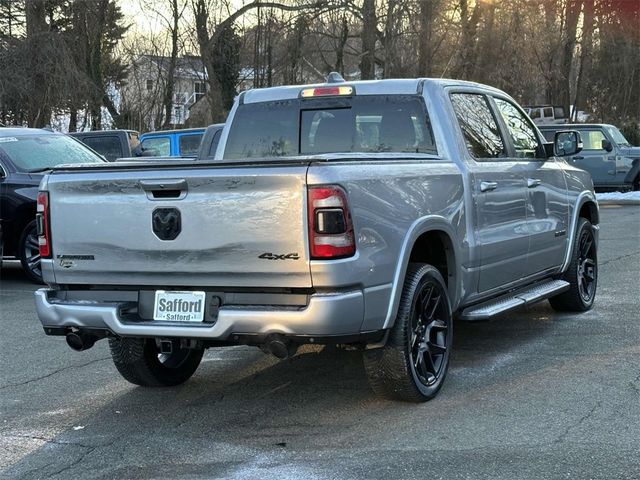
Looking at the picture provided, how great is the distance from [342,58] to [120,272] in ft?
93.7

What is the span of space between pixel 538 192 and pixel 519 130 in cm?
58

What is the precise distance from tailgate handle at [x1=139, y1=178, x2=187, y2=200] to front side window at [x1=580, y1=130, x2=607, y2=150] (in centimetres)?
1919

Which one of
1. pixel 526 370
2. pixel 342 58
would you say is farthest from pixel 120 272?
pixel 342 58

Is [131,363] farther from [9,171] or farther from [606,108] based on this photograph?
[606,108]

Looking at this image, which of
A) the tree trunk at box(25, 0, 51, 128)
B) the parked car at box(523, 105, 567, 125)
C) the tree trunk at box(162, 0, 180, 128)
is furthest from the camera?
the parked car at box(523, 105, 567, 125)

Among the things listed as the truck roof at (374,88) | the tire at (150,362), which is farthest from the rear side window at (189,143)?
the tire at (150,362)

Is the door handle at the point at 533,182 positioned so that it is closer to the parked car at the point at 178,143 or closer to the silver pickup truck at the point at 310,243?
the silver pickup truck at the point at 310,243

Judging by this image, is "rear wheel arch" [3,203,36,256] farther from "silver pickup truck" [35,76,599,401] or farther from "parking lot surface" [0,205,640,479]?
"silver pickup truck" [35,76,599,401]

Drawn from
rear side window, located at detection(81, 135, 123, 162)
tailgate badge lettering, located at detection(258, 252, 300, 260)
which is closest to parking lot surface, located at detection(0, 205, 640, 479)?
tailgate badge lettering, located at detection(258, 252, 300, 260)

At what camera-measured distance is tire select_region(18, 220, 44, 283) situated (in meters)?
10.1

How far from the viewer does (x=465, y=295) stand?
551 centimetres

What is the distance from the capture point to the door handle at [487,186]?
5.65 metres

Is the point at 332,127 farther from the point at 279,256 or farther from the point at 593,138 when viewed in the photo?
the point at 593,138

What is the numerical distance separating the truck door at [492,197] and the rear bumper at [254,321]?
5.43ft
